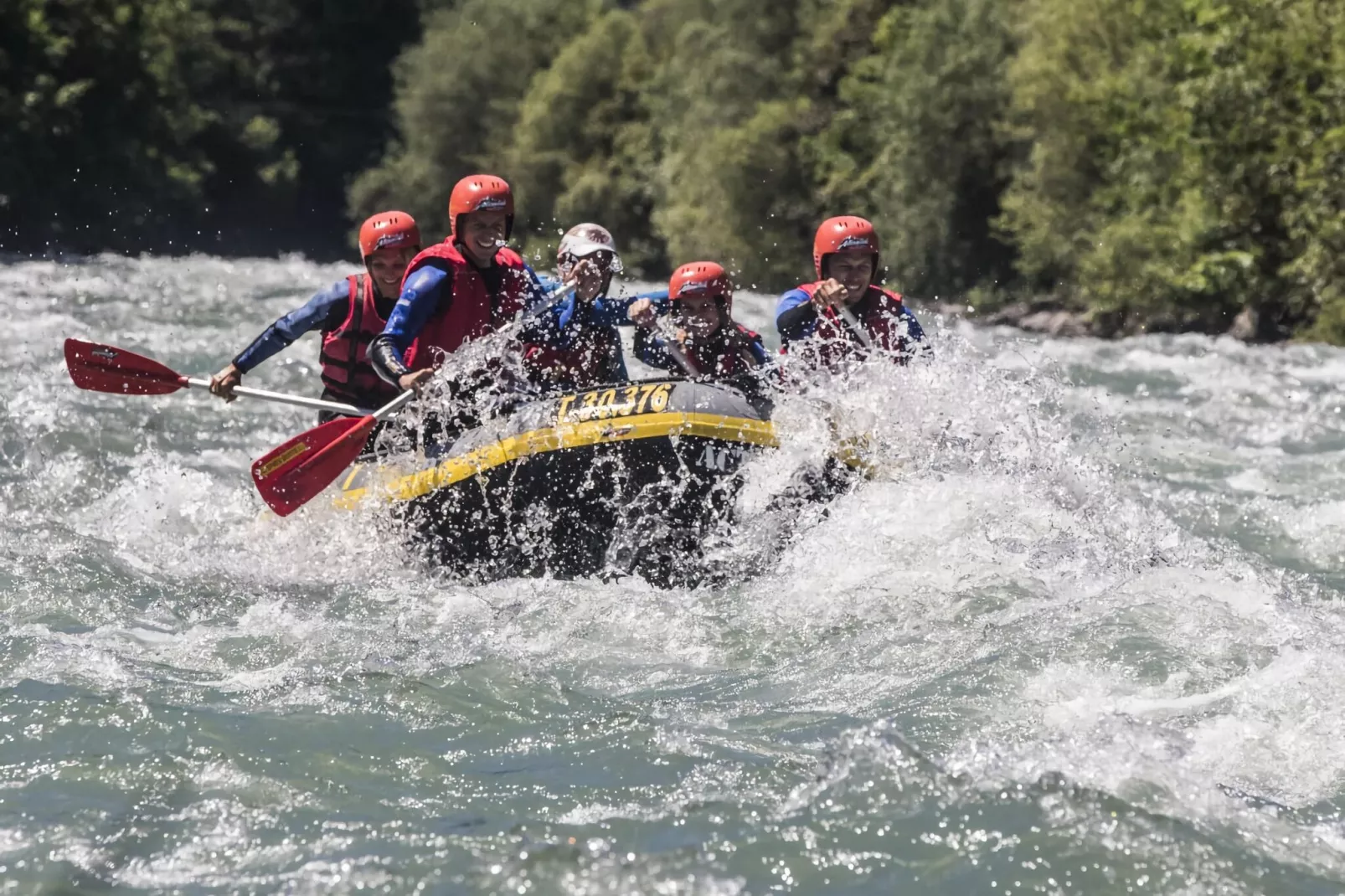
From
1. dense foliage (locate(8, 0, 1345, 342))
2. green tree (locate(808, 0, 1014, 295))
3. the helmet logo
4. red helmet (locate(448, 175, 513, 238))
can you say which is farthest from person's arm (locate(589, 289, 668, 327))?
green tree (locate(808, 0, 1014, 295))

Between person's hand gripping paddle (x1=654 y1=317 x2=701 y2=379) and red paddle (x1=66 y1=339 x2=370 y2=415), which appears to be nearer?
person's hand gripping paddle (x1=654 y1=317 x2=701 y2=379)

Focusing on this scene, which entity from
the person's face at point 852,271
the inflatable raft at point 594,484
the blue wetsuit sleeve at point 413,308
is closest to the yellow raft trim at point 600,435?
the inflatable raft at point 594,484

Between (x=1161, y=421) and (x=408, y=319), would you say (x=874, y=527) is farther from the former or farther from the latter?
(x=1161, y=421)

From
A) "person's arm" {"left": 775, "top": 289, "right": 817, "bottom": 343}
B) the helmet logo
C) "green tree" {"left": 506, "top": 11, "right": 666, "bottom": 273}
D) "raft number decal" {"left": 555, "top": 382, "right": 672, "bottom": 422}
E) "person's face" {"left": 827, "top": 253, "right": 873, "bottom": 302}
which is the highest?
"green tree" {"left": 506, "top": 11, "right": 666, "bottom": 273}

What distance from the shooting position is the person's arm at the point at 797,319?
735cm

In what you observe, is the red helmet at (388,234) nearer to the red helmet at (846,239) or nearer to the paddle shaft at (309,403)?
the paddle shaft at (309,403)

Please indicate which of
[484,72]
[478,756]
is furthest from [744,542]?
[484,72]

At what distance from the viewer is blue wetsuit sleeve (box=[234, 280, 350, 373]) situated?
767 centimetres

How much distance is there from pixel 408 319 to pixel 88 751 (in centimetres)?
297

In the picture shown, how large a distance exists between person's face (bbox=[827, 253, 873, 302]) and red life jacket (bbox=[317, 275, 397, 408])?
2116 millimetres

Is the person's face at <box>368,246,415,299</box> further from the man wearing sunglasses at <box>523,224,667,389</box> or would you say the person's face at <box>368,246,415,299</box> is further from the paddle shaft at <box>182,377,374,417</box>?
the man wearing sunglasses at <box>523,224,667,389</box>

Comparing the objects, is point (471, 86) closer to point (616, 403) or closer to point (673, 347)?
point (673, 347)

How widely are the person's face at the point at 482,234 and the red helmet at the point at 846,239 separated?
138cm

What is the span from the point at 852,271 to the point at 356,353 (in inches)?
92.6
